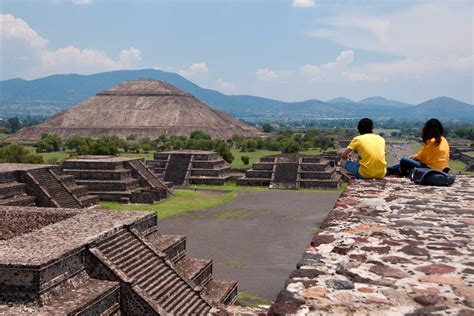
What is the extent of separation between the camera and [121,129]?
116 metres

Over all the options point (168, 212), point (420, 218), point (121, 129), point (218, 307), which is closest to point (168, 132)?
point (121, 129)

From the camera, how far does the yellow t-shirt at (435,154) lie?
406 inches

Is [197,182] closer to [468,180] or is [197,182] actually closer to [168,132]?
[468,180]

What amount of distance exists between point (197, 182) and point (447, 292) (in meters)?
46.9

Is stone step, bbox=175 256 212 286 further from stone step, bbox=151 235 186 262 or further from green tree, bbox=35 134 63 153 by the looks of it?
green tree, bbox=35 134 63 153

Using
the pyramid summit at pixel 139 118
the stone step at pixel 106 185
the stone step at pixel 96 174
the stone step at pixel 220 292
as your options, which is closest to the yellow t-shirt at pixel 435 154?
the stone step at pixel 220 292

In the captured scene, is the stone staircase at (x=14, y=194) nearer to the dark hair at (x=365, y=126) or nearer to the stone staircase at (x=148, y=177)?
the stone staircase at (x=148, y=177)

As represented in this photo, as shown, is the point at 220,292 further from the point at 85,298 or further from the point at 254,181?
the point at 254,181

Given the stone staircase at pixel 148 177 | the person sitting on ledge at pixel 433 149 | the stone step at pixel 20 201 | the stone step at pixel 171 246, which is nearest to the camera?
the person sitting on ledge at pixel 433 149

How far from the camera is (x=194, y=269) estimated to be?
1636 cm

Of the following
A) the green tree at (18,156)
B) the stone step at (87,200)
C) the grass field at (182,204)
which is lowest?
the grass field at (182,204)

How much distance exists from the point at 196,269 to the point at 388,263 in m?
11.8

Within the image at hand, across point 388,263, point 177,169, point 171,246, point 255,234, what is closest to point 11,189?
point 255,234

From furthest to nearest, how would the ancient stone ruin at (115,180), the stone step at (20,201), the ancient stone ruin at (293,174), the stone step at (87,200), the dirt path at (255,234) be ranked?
the ancient stone ruin at (293,174) < the ancient stone ruin at (115,180) < the stone step at (87,200) < the stone step at (20,201) < the dirt path at (255,234)
